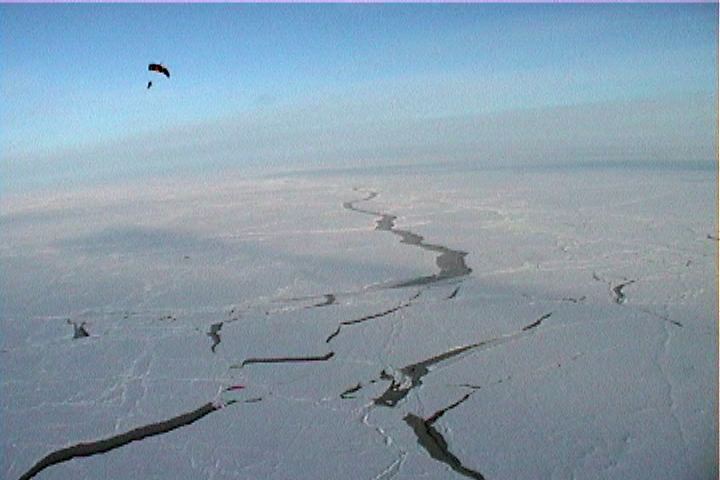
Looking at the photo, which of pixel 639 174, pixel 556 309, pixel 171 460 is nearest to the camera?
pixel 171 460

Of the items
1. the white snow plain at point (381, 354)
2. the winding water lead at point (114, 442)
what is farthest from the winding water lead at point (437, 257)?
the winding water lead at point (114, 442)

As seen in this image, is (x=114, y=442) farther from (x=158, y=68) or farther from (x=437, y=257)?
(x=437, y=257)

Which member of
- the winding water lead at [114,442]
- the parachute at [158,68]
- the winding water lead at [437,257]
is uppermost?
the parachute at [158,68]

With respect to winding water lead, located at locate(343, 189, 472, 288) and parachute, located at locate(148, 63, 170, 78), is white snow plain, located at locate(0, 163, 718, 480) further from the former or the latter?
parachute, located at locate(148, 63, 170, 78)

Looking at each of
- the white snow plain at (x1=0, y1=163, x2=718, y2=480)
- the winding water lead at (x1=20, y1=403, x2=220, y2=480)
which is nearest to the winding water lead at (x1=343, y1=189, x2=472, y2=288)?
the white snow plain at (x1=0, y1=163, x2=718, y2=480)

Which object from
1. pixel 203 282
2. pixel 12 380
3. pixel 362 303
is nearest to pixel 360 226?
pixel 203 282

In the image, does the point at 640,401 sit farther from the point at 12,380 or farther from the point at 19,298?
the point at 19,298

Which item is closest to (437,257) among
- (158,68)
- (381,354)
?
(381,354)

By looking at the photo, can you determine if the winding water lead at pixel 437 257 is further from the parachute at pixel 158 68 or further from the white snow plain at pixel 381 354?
the parachute at pixel 158 68
